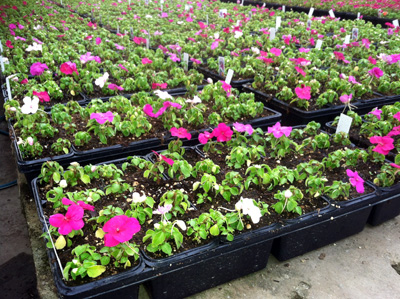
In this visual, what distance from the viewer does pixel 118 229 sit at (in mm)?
1586

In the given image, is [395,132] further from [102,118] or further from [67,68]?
[67,68]

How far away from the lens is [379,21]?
8148 millimetres

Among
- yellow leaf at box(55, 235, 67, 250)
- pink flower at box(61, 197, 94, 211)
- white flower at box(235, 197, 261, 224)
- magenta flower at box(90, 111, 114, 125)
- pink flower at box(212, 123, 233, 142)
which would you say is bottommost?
yellow leaf at box(55, 235, 67, 250)

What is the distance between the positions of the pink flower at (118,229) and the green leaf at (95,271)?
125 millimetres

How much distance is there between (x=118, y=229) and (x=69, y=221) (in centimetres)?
25

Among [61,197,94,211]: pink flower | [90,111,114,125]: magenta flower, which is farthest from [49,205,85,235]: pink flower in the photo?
[90,111,114,125]: magenta flower

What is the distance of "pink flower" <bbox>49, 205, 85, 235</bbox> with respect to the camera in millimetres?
1641

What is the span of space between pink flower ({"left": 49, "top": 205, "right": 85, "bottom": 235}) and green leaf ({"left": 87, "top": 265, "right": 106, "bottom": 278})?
0.63 feet

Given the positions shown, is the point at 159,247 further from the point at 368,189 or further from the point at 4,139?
the point at 4,139

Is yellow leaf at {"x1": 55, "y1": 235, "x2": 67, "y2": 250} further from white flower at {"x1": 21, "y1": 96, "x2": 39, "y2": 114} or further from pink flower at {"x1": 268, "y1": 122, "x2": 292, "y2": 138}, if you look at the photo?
pink flower at {"x1": 268, "y1": 122, "x2": 292, "y2": 138}

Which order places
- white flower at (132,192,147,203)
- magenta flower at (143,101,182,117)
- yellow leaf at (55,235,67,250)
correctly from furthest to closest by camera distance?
magenta flower at (143,101,182,117) → white flower at (132,192,147,203) → yellow leaf at (55,235,67,250)

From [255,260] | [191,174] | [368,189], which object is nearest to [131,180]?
[191,174]

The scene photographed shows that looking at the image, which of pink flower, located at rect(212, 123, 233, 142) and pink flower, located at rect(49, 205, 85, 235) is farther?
pink flower, located at rect(212, 123, 233, 142)

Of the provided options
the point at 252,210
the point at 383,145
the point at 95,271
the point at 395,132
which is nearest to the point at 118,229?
the point at 95,271
